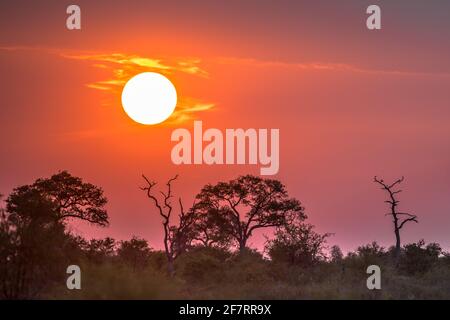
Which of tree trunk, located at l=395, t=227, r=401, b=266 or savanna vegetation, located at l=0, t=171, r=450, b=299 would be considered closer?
savanna vegetation, located at l=0, t=171, r=450, b=299

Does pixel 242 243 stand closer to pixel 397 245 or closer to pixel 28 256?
pixel 397 245

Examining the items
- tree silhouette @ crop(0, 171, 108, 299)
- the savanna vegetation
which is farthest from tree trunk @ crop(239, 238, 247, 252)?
tree silhouette @ crop(0, 171, 108, 299)

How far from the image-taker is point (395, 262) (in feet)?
187

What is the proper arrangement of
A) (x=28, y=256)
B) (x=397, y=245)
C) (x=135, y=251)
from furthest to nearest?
(x=135, y=251), (x=397, y=245), (x=28, y=256)

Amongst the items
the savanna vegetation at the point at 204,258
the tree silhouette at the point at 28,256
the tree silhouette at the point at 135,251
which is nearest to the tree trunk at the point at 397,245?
the savanna vegetation at the point at 204,258

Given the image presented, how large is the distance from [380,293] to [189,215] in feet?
79.3

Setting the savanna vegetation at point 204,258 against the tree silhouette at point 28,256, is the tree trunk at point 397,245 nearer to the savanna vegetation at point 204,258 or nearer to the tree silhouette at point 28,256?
the savanna vegetation at point 204,258

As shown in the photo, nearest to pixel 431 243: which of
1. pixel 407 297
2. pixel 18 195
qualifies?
pixel 407 297

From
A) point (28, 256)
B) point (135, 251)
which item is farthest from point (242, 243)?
point (28, 256)

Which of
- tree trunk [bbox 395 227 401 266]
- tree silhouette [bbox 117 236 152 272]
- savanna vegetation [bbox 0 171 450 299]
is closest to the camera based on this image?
savanna vegetation [bbox 0 171 450 299]

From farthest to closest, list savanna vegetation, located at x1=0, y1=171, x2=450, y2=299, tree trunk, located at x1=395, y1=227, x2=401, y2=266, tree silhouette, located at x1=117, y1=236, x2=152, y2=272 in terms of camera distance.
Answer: tree silhouette, located at x1=117, y1=236, x2=152, y2=272 < tree trunk, located at x1=395, y1=227, x2=401, y2=266 < savanna vegetation, located at x1=0, y1=171, x2=450, y2=299

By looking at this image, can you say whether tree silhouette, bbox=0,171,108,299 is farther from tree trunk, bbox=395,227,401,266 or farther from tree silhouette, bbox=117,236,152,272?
tree trunk, bbox=395,227,401,266

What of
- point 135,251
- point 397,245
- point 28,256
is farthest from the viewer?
point 135,251

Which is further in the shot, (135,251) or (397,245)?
(135,251)
